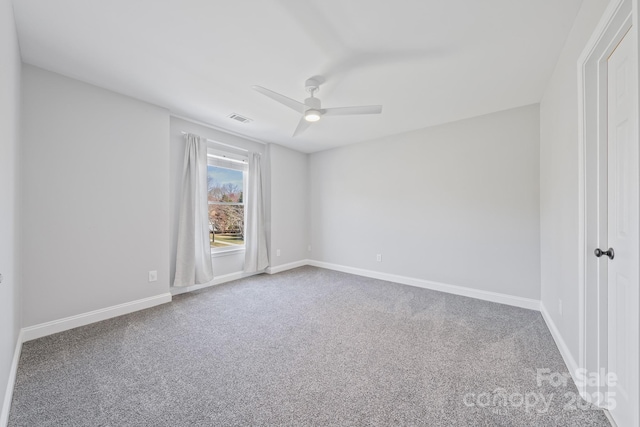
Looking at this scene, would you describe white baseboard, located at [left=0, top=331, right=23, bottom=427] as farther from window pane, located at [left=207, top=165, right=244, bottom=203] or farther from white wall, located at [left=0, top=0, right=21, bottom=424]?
window pane, located at [left=207, top=165, right=244, bottom=203]

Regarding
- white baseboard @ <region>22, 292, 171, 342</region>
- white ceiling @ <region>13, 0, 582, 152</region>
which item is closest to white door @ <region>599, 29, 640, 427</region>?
white ceiling @ <region>13, 0, 582, 152</region>

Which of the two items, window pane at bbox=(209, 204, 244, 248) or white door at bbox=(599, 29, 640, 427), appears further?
window pane at bbox=(209, 204, 244, 248)

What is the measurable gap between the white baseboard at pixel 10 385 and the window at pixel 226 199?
217 cm

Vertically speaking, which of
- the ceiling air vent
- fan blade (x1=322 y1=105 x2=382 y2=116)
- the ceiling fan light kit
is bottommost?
the ceiling fan light kit

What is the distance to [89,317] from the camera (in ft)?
8.29

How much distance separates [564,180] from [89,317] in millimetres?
4500

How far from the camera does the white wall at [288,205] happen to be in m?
4.63

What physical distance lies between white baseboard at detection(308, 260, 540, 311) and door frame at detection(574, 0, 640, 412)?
1.59m

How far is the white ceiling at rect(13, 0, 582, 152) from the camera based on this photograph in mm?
1608

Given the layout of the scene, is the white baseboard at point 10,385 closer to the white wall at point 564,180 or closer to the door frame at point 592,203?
the door frame at point 592,203

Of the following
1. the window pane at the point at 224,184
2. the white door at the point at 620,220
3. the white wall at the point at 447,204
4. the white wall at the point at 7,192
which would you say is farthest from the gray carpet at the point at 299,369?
the window pane at the point at 224,184

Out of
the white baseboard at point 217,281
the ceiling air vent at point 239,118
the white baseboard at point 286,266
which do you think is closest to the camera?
the ceiling air vent at point 239,118

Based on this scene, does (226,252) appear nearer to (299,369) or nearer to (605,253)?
(299,369)

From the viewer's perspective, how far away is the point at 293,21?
1.71m
